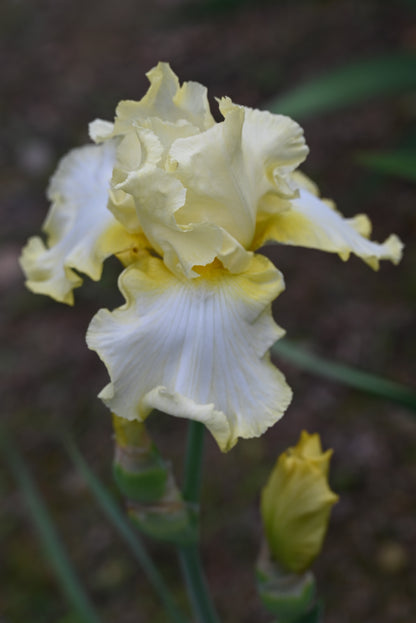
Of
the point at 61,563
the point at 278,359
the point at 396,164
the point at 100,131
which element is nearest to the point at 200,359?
the point at 100,131

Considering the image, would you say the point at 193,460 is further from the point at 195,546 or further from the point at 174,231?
the point at 174,231

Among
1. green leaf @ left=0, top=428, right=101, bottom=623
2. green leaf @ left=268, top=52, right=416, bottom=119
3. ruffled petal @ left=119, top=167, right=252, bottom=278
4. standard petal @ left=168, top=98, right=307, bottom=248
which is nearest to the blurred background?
green leaf @ left=268, top=52, right=416, bottom=119

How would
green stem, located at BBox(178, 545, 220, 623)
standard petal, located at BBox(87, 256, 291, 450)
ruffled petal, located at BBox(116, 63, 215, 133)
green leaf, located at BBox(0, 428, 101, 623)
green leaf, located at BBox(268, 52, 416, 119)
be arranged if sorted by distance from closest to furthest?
standard petal, located at BBox(87, 256, 291, 450), ruffled petal, located at BBox(116, 63, 215, 133), green stem, located at BBox(178, 545, 220, 623), green leaf, located at BBox(0, 428, 101, 623), green leaf, located at BBox(268, 52, 416, 119)

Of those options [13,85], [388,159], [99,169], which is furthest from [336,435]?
[13,85]

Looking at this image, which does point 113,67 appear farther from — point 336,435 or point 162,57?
point 336,435

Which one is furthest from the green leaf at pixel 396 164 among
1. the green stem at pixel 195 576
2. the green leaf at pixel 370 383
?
the green stem at pixel 195 576

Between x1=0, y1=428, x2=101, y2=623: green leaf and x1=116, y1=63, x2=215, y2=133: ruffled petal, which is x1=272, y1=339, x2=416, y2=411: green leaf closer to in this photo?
x1=116, y1=63, x2=215, y2=133: ruffled petal
